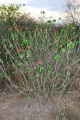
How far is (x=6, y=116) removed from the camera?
5945 mm

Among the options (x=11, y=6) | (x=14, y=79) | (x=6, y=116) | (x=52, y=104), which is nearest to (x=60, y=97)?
(x=52, y=104)

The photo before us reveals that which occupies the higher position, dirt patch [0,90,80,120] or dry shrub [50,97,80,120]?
dry shrub [50,97,80,120]

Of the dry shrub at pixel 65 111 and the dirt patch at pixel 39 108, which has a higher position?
the dry shrub at pixel 65 111

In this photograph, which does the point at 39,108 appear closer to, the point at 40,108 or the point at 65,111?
the point at 40,108

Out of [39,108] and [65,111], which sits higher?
[65,111]

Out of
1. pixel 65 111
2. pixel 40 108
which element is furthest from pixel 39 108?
pixel 65 111

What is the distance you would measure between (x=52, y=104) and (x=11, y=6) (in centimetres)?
839

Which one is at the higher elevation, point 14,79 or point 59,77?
point 59,77

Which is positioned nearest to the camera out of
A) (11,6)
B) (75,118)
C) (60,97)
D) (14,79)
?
(75,118)

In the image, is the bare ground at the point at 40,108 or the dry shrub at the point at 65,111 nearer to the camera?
the dry shrub at the point at 65,111

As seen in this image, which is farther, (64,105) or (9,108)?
(9,108)

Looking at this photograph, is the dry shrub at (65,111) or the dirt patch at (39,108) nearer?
the dry shrub at (65,111)

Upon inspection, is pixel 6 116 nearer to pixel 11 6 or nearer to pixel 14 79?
pixel 14 79

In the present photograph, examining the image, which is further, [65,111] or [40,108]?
[40,108]
